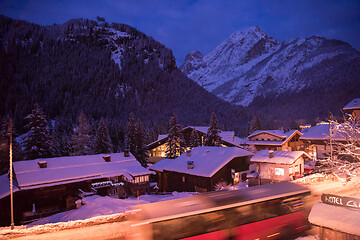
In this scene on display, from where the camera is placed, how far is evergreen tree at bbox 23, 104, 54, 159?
1473 inches

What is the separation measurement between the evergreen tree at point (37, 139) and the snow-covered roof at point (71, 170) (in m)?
5.43

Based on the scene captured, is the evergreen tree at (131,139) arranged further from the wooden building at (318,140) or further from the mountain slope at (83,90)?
the mountain slope at (83,90)

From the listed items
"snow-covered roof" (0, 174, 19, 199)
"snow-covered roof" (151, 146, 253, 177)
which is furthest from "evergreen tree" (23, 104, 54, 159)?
"snow-covered roof" (151, 146, 253, 177)

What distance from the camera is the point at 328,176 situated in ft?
68.8

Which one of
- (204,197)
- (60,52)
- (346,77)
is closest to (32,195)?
(204,197)

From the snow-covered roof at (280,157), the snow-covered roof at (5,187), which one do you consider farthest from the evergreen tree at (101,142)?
the snow-covered roof at (280,157)

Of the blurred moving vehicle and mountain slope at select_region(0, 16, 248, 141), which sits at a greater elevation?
mountain slope at select_region(0, 16, 248, 141)

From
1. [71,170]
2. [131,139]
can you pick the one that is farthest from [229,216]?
[131,139]

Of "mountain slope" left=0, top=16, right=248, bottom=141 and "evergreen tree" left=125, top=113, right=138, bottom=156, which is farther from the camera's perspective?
"mountain slope" left=0, top=16, right=248, bottom=141

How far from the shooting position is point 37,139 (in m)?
38.2

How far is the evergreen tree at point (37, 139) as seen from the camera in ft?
123

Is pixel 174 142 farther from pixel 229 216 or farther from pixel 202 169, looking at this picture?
pixel 229 216

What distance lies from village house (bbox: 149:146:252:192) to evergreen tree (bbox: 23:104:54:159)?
734 inches

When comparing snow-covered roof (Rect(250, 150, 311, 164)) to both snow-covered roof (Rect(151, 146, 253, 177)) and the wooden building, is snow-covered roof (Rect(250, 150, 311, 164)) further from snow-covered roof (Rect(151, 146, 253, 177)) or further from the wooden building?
the wooden building
